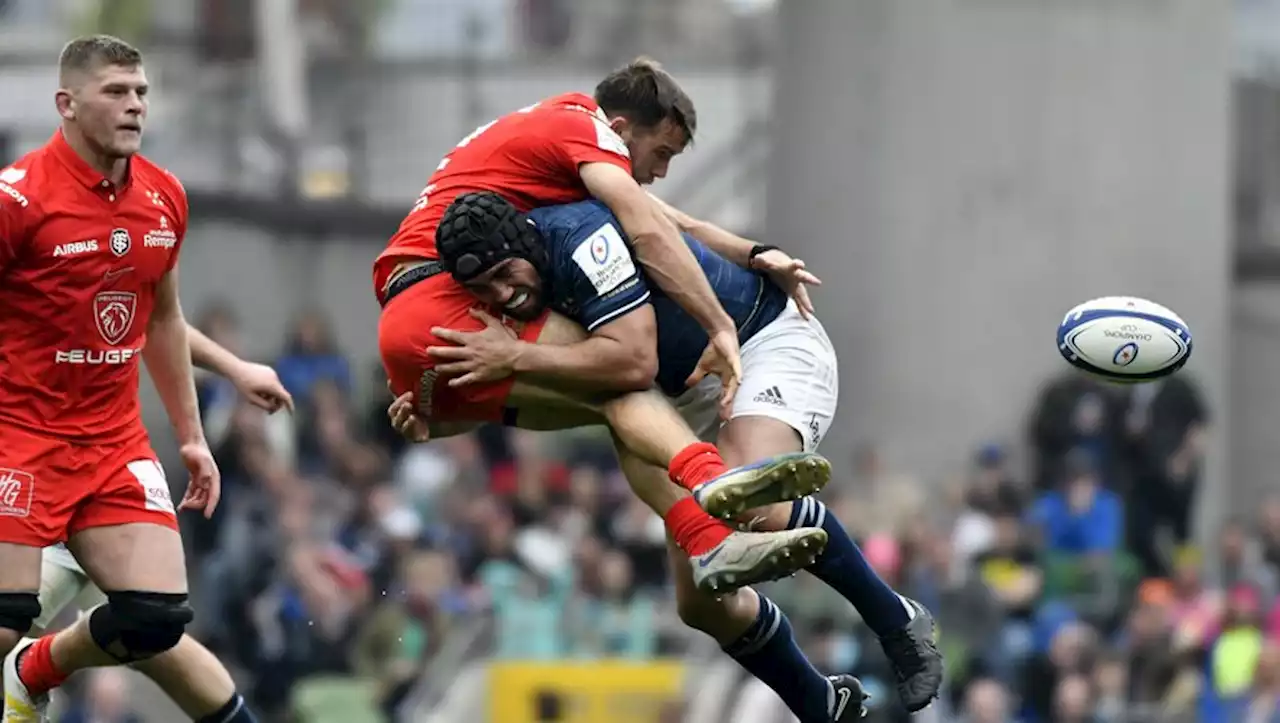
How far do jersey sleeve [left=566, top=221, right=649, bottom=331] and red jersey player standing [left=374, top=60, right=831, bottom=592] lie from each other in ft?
0.05

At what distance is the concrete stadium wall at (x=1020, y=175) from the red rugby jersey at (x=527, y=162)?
1103 cm

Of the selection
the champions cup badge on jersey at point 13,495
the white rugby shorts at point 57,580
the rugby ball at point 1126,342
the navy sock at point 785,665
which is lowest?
the navy sock at point 785,665

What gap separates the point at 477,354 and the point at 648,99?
115 centimetres

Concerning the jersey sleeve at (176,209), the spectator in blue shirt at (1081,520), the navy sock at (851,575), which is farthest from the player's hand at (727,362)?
the spectator in blue shirt at (1081,520)

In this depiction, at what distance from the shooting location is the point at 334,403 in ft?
58.5

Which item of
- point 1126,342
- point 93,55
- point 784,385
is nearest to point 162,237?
point 93,55

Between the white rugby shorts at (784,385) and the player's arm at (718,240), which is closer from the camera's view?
the white rugby shorts at (784,385)

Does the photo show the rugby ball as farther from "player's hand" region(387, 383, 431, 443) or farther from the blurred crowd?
the blurred crowd

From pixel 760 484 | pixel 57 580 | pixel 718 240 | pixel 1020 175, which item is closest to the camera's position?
pixel 760 484

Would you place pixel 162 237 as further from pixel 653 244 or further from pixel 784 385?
pixel 784 385

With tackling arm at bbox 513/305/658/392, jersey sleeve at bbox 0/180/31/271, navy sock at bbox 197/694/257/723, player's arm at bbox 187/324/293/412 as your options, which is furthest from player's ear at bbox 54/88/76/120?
navy sock at bbox 197/694/257/723

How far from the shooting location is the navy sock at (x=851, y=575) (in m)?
9.31

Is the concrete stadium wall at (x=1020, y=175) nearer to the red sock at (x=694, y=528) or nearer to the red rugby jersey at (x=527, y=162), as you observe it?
the red rugby jersey at (x=527, y=162)

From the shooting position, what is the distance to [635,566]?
656 inches
